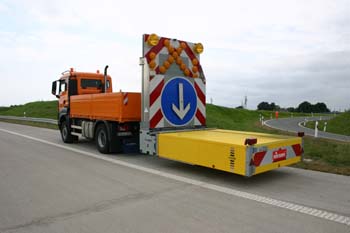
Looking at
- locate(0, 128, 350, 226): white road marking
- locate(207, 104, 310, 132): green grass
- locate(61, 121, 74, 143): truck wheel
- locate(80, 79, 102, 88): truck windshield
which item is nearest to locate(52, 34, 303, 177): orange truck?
locate(0, 128, 350, 226): white road marking

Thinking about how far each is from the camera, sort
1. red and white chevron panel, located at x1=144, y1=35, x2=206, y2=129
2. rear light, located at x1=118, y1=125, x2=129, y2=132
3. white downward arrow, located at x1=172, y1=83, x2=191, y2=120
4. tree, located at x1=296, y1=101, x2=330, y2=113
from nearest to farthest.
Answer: red and white chevron panel, located at x1=144, y1=35, x2=206, y2=129 < white downward arrow, located at x1=172, y1=83, x2=191, y2=120 < rear light, located at x1=118, y1=125, x2=129, y2=132 < tree, located at x1=296, y1=101, x2=330, y2=113

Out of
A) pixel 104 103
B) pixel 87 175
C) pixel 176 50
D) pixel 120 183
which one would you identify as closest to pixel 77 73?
pixel 104 103

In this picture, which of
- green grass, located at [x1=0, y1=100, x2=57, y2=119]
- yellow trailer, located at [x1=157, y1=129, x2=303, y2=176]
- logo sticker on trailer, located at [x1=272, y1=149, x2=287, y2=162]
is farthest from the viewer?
green grass, located at [x1=0, y1=100, x2=57, y2=119]

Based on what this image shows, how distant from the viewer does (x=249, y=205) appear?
15.9 ft

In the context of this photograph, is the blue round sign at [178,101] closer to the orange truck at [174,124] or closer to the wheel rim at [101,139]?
the orange truck at [174,124]

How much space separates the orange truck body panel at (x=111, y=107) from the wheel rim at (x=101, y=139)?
0.48m

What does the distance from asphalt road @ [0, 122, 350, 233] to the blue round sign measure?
1.30 m

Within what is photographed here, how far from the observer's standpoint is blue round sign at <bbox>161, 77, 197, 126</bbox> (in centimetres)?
837

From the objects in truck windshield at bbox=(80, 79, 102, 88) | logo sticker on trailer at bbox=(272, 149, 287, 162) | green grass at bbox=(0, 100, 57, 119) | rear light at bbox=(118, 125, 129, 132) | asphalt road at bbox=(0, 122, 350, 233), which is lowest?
asphalt road at bbox=(0, 122, 350, 233)

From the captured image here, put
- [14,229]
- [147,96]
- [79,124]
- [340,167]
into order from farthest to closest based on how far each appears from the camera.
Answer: [79,124] → [147,96] → [340,167] → [14,229]

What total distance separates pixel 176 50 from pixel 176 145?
2.83m

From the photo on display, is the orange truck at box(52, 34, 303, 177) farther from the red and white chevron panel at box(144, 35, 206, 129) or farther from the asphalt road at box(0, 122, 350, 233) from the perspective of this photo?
the asphalt road at box(0, 122, 350, 233)

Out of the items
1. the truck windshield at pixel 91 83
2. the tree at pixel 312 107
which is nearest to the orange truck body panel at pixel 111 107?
the truck windshield at pixel 91 83

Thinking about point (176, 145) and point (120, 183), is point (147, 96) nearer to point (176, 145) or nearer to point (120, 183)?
point (176, 145)
